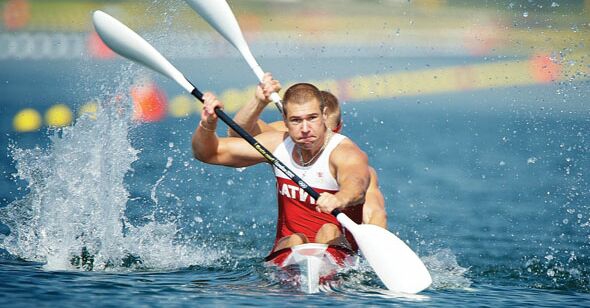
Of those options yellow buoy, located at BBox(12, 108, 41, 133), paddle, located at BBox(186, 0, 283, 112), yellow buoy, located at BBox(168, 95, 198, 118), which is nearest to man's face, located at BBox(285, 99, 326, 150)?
paddle, located at BBox(186, 0, 283, 112)

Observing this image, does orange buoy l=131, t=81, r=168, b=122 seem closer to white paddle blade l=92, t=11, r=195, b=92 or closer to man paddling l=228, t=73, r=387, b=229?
white paddle blade l=92, t=11, r=195, b=92

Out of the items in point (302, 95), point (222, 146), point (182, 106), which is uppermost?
point (182, 106)

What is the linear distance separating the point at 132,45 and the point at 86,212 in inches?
61.4

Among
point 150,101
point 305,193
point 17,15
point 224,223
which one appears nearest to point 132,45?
point 305,193

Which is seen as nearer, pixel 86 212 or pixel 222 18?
pixel 222 18

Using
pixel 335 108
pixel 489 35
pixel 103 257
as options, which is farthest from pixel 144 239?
pixel 489 35

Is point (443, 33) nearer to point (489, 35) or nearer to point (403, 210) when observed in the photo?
point (489, 35)

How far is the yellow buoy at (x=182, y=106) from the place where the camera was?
2400cm

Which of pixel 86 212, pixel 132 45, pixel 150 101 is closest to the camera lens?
pixel 132 45

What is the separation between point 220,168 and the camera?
1536 centimetres

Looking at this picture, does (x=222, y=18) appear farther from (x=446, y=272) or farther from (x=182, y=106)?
(x=182, y=106)

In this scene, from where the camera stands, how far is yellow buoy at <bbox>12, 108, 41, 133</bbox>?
20.2 m

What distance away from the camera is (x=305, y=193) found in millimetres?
7734

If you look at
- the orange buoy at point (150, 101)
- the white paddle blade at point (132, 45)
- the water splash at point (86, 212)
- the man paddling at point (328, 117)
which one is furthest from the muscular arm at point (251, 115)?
the orange buoy at point (150, 101)
